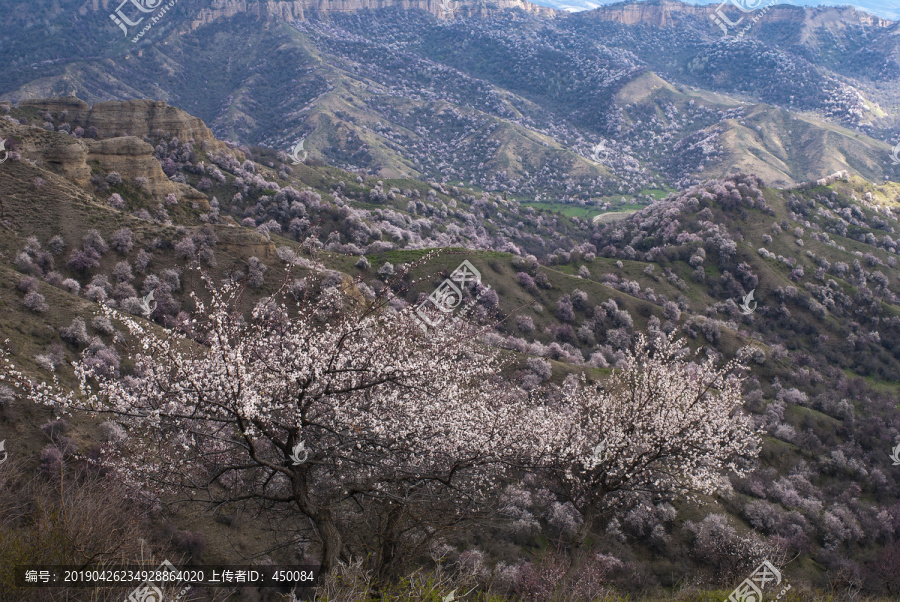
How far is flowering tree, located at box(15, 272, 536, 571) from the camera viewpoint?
312 inches

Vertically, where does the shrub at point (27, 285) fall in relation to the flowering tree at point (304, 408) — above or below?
below

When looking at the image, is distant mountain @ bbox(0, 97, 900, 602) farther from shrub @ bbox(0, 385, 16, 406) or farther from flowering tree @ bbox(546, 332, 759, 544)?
flowering tree @ bbox(546, 332, 759, 544)

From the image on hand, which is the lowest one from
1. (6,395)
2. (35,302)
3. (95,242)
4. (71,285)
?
(71,285)

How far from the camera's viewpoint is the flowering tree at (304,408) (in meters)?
7.93

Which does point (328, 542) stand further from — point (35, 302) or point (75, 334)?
point (35, 302)

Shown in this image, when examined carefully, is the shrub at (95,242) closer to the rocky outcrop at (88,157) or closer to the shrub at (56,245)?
the shrub at (56,245)

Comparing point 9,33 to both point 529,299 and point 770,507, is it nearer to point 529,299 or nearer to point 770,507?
point 529,299

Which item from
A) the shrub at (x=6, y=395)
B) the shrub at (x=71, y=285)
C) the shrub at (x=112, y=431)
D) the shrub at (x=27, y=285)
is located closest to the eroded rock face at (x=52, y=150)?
the shrub at (x=71, y=285)

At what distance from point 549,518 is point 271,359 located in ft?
59.1

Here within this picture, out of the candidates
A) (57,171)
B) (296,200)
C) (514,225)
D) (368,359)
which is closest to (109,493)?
(368,359)

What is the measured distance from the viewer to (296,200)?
208ft

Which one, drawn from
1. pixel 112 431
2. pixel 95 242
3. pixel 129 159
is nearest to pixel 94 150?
pixel 129 159

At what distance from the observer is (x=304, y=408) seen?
8320 millimetres

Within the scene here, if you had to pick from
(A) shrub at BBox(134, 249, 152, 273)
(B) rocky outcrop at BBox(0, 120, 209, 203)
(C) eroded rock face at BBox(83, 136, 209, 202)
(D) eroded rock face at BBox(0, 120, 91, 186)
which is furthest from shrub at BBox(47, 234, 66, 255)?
(C) eroded rock face at BBox(83, 136, 209, 202)
